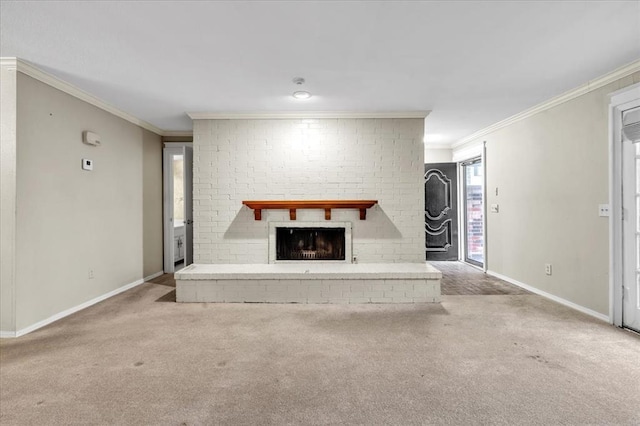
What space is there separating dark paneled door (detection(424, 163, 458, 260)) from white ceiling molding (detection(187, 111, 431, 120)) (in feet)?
7.75

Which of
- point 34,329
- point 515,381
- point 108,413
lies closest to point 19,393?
point 108,413

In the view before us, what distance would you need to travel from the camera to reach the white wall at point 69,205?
289 cm

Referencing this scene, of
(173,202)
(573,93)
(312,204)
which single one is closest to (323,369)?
(312,204)

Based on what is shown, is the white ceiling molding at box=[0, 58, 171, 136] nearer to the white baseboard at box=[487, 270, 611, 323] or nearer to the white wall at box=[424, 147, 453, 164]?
the white wall at box=[424, 147, 453, 164]

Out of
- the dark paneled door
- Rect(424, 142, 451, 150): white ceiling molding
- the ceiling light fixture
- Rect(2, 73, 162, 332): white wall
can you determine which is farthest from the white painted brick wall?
Rect(424, 142, 451, 150): white ceiling molding

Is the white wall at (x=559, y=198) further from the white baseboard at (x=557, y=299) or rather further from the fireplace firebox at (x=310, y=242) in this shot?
the fireplace firebox at (x=310, y=242)

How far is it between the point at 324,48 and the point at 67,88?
272 cm

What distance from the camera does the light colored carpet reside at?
1771 millimetres

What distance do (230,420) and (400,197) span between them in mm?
3318

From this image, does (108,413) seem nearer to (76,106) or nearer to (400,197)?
(76,106)

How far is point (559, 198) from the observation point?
3.71 m

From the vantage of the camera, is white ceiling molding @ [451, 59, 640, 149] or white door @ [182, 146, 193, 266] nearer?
white ceiling molding @ [451, 59, 640, 149]

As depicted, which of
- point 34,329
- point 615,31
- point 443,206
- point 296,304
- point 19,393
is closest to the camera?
point 19,393

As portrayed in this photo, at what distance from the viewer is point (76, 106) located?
3484 millimetres
